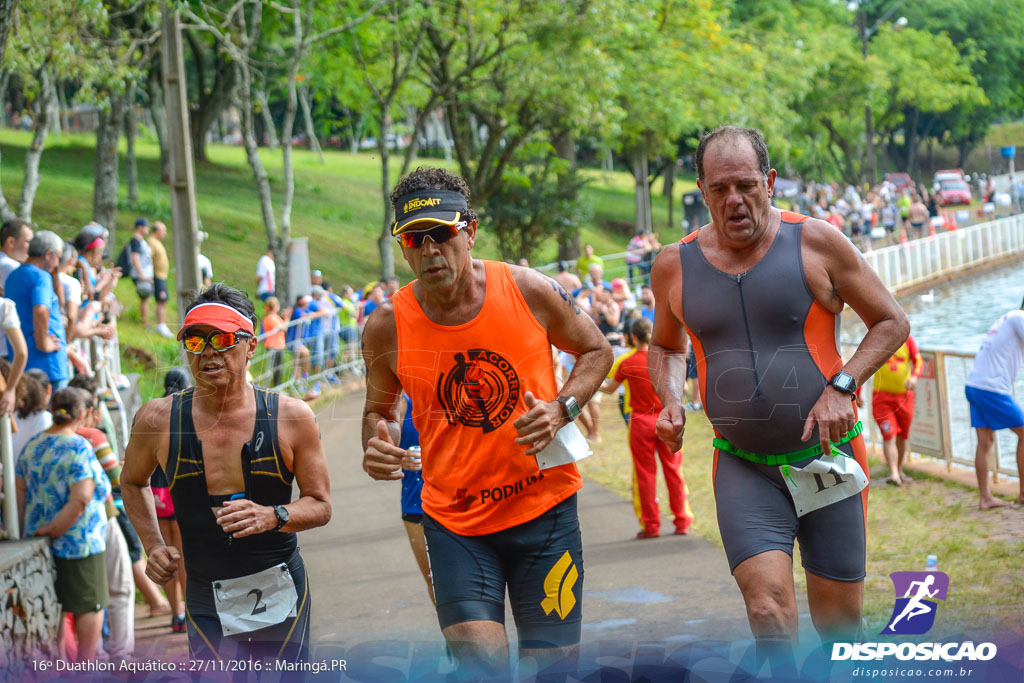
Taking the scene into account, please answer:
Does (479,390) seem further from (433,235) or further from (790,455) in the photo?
(790,455)

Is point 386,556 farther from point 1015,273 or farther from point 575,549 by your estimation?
point 1015,273

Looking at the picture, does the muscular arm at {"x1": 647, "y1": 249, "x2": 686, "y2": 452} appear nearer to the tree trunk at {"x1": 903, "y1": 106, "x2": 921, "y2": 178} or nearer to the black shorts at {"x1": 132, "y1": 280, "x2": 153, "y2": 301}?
the black shorts at {"x1": 132, "y1": 280, "x2": 153, "y2": 301}

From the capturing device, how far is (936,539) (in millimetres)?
8656

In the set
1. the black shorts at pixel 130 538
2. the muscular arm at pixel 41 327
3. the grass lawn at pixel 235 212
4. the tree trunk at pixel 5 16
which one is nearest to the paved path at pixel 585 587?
the black shorts at pixel 130 538

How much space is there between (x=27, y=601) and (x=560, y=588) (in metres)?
3.28

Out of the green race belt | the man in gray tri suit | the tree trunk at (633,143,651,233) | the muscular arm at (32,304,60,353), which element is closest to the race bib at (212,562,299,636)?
the man in gray tri suit

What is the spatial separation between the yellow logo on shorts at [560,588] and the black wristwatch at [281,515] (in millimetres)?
937

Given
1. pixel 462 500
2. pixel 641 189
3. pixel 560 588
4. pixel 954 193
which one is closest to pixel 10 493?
pixel 462 500

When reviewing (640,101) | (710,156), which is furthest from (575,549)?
(640,101)

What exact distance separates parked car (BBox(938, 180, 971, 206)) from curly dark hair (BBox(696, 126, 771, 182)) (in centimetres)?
4621

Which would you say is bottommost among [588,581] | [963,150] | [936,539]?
[588,581]

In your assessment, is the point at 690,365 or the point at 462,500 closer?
the point at 462,500

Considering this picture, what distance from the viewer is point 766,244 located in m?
4.04

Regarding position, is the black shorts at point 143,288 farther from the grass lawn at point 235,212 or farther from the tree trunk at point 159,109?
the tree trunk at point 159,109
